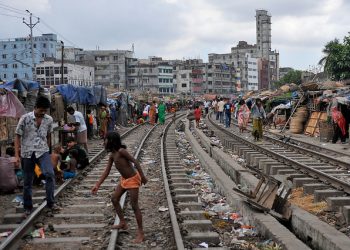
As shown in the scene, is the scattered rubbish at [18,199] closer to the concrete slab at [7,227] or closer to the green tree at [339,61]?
the concrete slab at [7,227]

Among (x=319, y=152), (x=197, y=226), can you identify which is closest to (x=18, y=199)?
(x=197, y=226)

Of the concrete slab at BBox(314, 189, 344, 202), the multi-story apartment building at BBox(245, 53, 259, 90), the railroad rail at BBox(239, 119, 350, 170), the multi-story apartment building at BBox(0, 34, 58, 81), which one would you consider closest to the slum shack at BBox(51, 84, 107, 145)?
the concrete slab at BBox(314, 189, 344, 202)

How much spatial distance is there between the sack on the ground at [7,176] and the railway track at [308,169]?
524 cm

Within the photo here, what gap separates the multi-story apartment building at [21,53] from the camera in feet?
295

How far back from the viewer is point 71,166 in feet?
37.7

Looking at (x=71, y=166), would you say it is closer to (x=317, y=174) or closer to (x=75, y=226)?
(x=75, y=226)

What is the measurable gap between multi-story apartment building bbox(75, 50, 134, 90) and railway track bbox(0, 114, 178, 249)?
98059 millimetres

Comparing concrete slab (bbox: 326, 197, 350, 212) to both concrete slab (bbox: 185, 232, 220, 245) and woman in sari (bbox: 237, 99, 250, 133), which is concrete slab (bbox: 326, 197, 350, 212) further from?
woman in sari (bbox: 237, 99, 250, 133)

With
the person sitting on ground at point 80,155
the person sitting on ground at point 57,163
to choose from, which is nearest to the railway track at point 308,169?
the person sitting on ground at point 57,163

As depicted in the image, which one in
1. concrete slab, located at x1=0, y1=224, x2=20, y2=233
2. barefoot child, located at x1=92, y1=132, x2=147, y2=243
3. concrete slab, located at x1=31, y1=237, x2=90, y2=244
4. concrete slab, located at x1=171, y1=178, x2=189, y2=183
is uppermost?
barefoot child, located at x1=92, y1=132, x2=147, y2=243

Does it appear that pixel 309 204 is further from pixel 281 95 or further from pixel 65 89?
pixel 281 95

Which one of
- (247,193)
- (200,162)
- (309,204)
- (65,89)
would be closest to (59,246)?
(247,193)

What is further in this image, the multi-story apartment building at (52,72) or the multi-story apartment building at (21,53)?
the multi-story apartment building at (21,53)

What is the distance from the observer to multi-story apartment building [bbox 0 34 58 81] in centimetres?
8994
